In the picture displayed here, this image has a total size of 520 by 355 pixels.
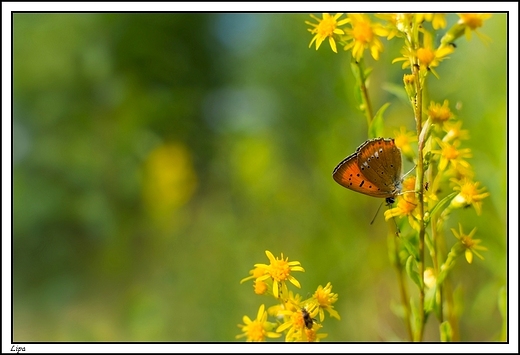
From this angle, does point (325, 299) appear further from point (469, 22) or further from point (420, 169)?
point (469, 22)

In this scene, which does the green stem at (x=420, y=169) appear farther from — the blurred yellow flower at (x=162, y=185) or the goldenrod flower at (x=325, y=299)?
the blurred yellow flower at (x=162, y=185)

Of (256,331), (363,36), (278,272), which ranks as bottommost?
(256,331)

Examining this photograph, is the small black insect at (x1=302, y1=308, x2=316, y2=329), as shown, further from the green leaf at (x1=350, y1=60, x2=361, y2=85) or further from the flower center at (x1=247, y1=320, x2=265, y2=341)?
the green leaf at (x1=350, y1=60, x2=361, y2=85)

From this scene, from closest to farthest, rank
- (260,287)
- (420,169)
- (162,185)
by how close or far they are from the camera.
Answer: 1. (420,169)
2. (260,287)
3. (162,185)

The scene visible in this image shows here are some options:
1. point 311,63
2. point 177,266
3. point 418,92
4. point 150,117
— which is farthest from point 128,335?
point 418,92

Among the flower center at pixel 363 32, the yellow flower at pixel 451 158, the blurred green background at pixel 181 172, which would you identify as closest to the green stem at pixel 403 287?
the yellow flower at pixel 451 158

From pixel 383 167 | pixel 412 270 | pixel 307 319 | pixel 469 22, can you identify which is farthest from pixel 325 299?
pixel 469 22

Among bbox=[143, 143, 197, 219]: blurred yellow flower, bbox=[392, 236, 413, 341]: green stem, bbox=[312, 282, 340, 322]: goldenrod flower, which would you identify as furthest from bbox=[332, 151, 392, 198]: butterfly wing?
bbox=[143, 143, 197, 219]: blurred yellow flower
